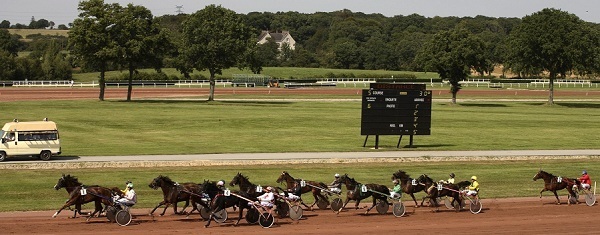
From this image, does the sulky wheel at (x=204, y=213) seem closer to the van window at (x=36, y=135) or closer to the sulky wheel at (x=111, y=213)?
the sulky wheel at (x=111, y=213)

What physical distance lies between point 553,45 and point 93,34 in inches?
1806

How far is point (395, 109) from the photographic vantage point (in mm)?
45438

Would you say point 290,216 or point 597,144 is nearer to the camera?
point 290,216

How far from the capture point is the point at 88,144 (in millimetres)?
46156

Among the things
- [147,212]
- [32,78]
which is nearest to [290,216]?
[147,212]

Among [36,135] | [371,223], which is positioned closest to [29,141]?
[36,135]

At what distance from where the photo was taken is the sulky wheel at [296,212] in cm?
2569

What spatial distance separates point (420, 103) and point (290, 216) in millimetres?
21560

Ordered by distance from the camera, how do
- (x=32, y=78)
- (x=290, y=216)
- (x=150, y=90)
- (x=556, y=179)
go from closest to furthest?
(x=290, y=216)
(x=556, y=179)
(x=150, y=90)
(x=32, y=78)

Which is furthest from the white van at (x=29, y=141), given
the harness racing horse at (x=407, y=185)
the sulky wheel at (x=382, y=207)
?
the harness racing horse at (x=407, y=185)

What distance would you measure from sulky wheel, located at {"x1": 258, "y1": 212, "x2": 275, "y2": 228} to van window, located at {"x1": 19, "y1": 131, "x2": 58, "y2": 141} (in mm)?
17608

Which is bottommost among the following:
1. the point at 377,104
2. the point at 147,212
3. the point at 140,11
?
the point at 147,212

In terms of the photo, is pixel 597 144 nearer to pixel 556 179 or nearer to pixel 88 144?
pixel 556 179

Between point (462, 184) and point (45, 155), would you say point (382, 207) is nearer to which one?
point (462, 184)
